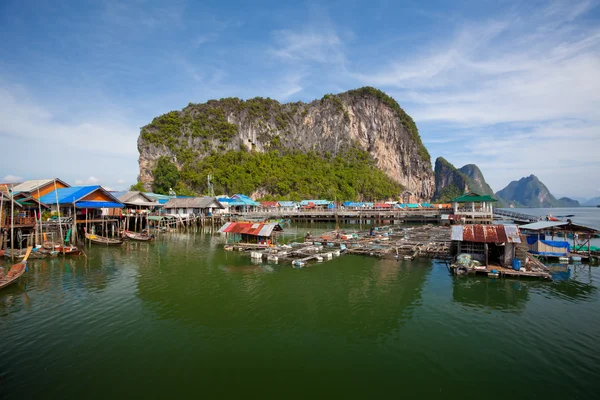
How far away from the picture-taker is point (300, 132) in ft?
413

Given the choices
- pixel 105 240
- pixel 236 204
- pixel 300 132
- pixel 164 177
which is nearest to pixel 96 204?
pixel 105 240

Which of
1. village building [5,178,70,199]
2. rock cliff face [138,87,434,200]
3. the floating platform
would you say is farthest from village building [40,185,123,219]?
rock cliff face [138,87,434,200]

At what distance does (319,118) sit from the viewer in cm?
12975

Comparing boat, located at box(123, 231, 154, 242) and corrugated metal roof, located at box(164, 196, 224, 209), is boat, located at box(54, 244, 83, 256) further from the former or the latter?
corrugated metal roof, located at box(164, 196, 224, 209)

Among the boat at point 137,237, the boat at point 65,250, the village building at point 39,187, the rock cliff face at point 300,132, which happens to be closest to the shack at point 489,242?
the boat at point 65,250

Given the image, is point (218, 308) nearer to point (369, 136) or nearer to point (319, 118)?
point (319, 118)

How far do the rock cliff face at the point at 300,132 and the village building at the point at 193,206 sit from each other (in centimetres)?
3185

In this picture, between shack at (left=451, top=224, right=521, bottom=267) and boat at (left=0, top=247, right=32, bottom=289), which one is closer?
boat at (left=0, top=247, right=32, bottom=289)

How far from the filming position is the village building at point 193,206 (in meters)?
57.1

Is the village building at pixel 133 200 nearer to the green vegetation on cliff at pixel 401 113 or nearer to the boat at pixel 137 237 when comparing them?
the boat at pixel 137 237

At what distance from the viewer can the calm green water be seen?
31.0 ft

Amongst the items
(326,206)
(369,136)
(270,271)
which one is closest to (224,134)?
(326,206)

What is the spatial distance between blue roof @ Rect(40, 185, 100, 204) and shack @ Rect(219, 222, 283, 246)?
1746cm

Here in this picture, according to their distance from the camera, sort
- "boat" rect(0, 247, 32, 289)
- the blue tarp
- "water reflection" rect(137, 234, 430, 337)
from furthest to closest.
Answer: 1. the blue tarp
2. "boat" rect(0, 247, 32, 289)
3. "water reflection" rect(137, 234, 430, 337)
